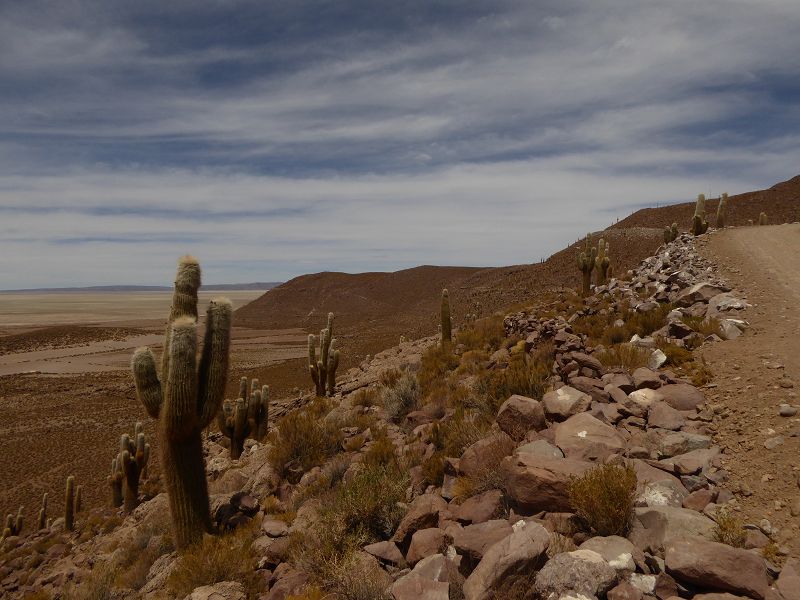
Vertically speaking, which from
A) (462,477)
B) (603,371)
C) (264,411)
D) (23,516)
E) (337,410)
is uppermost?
(603,371)

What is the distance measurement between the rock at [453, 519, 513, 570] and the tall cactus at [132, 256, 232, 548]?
5193 millimetres

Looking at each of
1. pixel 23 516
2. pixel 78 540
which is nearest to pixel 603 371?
pixel 78 540

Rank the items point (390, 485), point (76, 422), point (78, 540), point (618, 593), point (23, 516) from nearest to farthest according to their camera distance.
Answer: point (618, 593), point (390, 485), point (78, 540), point (23, 516), point (76, 422)

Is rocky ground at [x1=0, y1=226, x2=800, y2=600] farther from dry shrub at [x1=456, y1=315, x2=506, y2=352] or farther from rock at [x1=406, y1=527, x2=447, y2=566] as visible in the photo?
dry shrub at [x1=456, y1=315, x2=506, y2=352]

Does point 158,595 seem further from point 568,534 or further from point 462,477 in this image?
point 568,534

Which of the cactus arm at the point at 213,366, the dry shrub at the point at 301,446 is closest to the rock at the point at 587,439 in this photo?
the dry shrub at the point at 301,446

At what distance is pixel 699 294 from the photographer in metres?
10.4

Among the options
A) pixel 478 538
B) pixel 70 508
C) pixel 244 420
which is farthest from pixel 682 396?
pixel 70 508

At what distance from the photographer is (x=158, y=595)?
20.8 feet

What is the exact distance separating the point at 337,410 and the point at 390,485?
6.39 metres

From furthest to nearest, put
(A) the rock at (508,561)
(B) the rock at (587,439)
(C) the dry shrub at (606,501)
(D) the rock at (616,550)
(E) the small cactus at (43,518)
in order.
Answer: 1. (E) the small cactus at (43,518)
2. (B) the rock at (587,439)
3. (C) the dry shrub at (606,501)
4. (A) the rock at (508,561)
5. (D) the rock at (616,550)

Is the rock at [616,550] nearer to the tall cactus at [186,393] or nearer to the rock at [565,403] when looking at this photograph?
the rock at [565,403]

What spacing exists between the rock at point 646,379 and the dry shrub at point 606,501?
2.85m

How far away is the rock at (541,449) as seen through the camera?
5.38 meters
